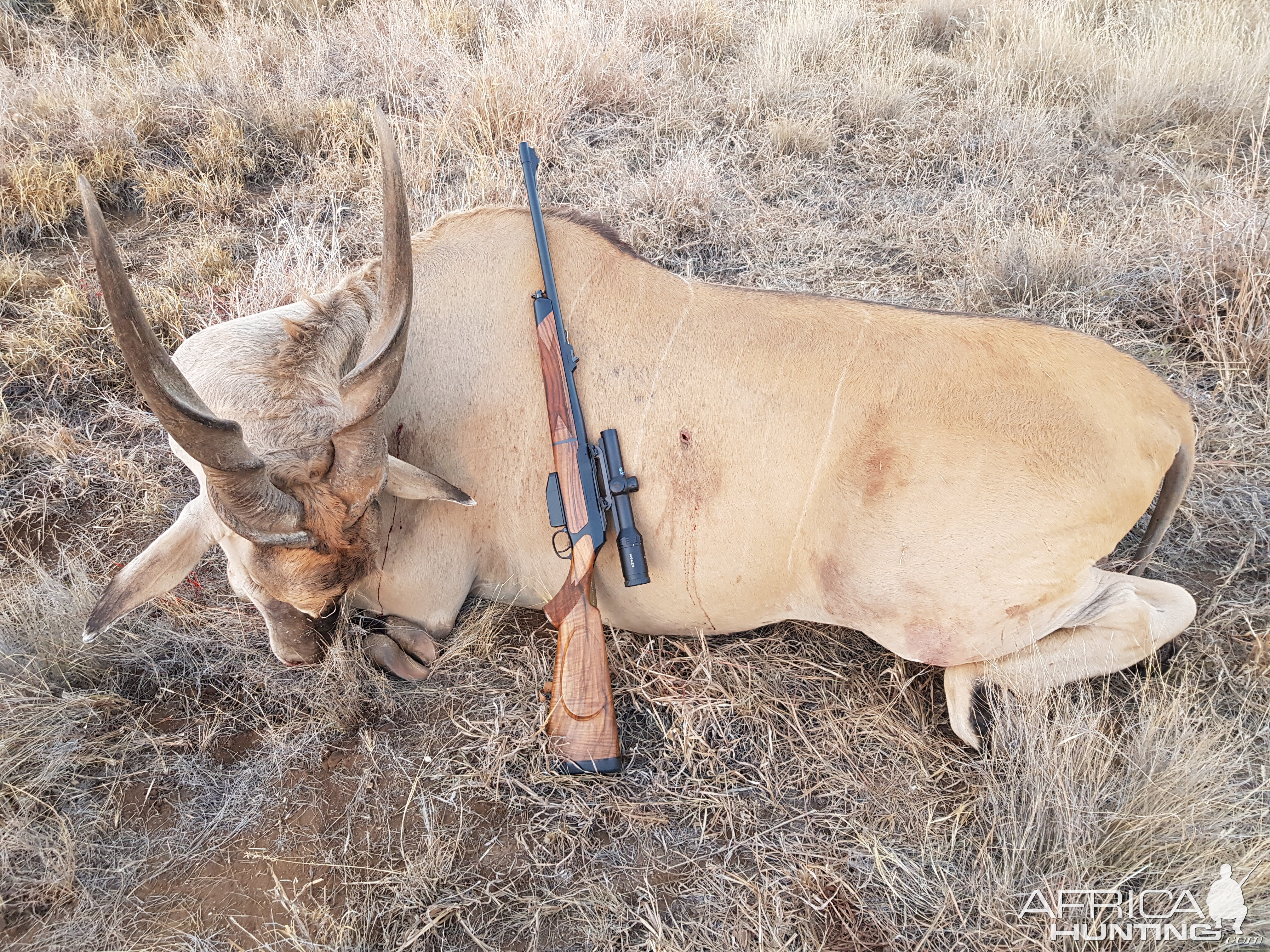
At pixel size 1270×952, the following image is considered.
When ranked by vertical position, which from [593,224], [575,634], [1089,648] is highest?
[593,224]

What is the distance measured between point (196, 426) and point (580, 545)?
4.48ft

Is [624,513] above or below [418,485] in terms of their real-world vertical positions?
below

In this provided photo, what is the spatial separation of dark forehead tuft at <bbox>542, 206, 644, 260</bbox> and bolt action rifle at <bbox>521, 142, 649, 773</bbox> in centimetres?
37

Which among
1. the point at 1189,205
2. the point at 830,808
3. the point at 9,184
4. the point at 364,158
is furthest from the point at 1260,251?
the point at 9,184

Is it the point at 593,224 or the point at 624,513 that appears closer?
the point at 624,513

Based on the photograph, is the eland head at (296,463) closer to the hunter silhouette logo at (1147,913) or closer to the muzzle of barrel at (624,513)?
the muzzle of barrel at (624,513)

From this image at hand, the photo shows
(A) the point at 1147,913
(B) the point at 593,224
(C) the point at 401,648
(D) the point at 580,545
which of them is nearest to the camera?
(A) the point at 1147,913

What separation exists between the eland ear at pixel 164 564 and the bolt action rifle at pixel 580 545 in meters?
1.21

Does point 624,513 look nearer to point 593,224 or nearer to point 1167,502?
point 593,224

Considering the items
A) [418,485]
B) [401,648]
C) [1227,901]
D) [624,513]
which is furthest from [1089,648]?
[401,648]

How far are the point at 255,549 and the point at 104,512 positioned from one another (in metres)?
1.80

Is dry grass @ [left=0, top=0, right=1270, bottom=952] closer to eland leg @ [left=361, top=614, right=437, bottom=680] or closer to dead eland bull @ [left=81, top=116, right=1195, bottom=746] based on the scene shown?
eland leg @ [left=361, top=614, right=437, bottom=680]

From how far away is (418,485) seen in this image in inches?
120

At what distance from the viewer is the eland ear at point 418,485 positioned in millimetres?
3025
